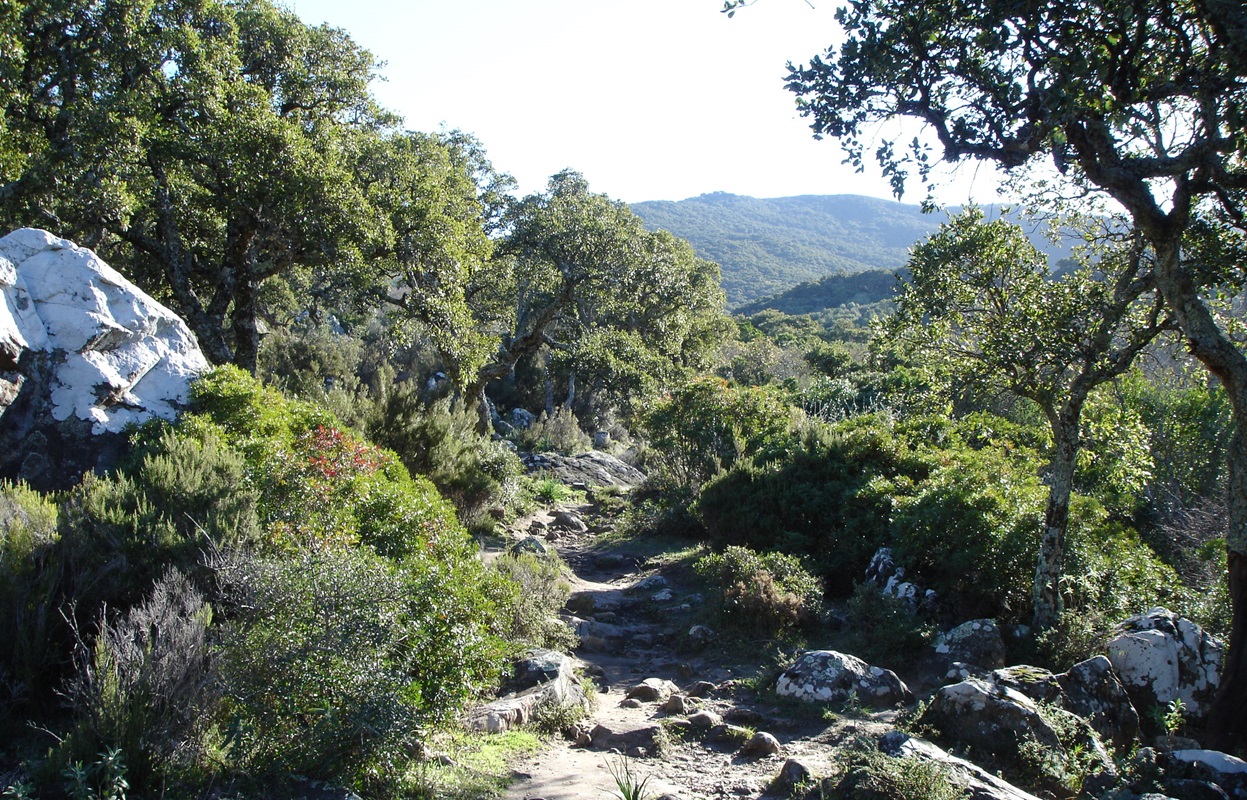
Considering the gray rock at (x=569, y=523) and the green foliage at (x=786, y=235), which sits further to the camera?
the green foliage at (x=786, y=235)

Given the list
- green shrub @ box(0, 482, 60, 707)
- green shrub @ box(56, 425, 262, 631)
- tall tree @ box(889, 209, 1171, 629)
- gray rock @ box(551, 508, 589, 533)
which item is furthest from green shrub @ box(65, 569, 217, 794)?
gray rock @ box(551, 508, 589, 533)

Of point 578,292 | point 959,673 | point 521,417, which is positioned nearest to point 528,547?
point 959,673

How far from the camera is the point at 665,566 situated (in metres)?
10.6

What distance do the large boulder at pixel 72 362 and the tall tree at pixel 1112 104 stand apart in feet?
21.2

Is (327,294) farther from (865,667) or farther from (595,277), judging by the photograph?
(865,667)

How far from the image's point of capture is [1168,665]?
576 centimetres

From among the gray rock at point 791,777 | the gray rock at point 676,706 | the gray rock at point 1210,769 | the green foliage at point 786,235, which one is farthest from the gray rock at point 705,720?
the green foliage at point 786,235

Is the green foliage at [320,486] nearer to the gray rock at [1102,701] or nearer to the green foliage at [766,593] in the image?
the green foliage at [766,593]

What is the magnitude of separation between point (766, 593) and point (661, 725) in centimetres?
246

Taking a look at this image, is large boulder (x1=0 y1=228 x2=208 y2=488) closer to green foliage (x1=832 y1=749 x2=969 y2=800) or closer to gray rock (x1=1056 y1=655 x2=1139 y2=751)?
green foliage (x1=832 y1=749 x2=969 y2=800)

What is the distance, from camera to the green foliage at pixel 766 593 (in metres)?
7.51

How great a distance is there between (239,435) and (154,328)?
170 cm

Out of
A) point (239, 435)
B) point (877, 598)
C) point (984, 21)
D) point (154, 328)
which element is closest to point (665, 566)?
point (877, 598)

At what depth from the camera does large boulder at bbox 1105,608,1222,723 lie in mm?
5688
